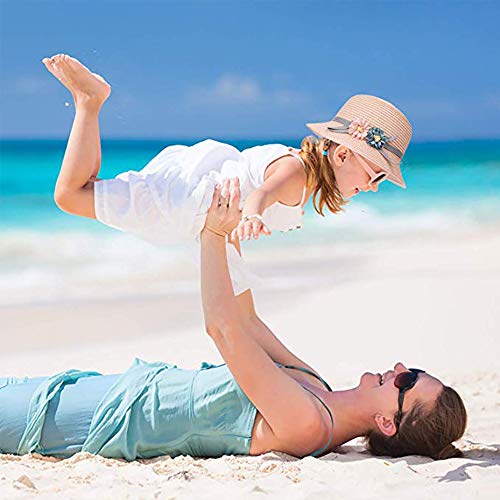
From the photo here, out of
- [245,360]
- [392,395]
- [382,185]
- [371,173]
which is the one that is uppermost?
[382,185]

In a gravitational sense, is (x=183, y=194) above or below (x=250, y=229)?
above

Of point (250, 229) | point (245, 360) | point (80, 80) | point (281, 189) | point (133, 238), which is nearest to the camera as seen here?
point (250, 229)

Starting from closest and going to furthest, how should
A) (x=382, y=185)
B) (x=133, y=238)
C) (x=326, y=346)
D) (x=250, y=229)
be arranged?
(x=250, y=229), (x=326, y=346), (x=133, y=238), (x=382, y=185)

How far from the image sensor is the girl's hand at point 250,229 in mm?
2525

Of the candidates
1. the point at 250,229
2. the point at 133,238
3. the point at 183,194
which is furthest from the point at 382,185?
the point at 250,229

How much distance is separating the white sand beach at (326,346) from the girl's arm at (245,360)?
15cm

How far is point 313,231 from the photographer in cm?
973

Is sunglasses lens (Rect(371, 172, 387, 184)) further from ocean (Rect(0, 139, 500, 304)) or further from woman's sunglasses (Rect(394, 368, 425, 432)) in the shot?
ocean (Rect(0, 139, 500, 304))

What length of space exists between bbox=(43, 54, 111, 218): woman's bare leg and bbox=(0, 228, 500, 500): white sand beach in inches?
33.4

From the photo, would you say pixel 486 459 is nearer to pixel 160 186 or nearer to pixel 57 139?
pixel 160 186

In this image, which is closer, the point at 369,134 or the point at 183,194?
the point at 183,194

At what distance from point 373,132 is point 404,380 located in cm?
89

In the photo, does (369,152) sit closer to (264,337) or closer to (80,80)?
(264,337)

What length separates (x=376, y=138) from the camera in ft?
10.4
